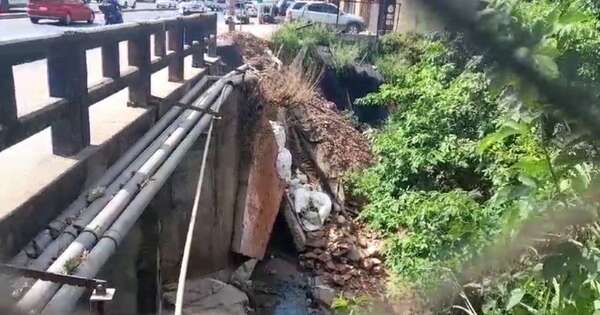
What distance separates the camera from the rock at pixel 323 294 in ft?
24.0

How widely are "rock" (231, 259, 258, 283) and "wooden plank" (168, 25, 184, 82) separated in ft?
8.74

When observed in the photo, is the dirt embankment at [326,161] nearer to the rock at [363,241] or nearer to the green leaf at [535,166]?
the rock at [363,241]

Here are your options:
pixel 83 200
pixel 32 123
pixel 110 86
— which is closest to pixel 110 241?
pixel 83 200

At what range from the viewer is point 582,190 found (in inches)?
57.7

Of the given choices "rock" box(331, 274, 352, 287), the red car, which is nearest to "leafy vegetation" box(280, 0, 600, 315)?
"rock" box(331, 274, 352, 287)

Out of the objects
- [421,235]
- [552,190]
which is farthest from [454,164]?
[552,190]

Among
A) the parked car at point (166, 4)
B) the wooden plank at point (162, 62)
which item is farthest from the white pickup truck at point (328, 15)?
the parked car at point (166, 4)

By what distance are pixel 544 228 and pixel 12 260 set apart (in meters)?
2.06

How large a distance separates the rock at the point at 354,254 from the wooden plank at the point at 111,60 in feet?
16.5

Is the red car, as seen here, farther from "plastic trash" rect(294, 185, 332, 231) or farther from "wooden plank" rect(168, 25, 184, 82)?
"wooden plank" rect(168, 25, 184, 82)

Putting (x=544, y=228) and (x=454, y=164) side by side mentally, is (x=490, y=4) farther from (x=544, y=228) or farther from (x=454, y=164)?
(x=454, y=164)

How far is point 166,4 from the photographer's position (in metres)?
37.9

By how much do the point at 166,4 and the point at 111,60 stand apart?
3618 cm

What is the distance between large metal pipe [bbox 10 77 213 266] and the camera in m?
2.48
